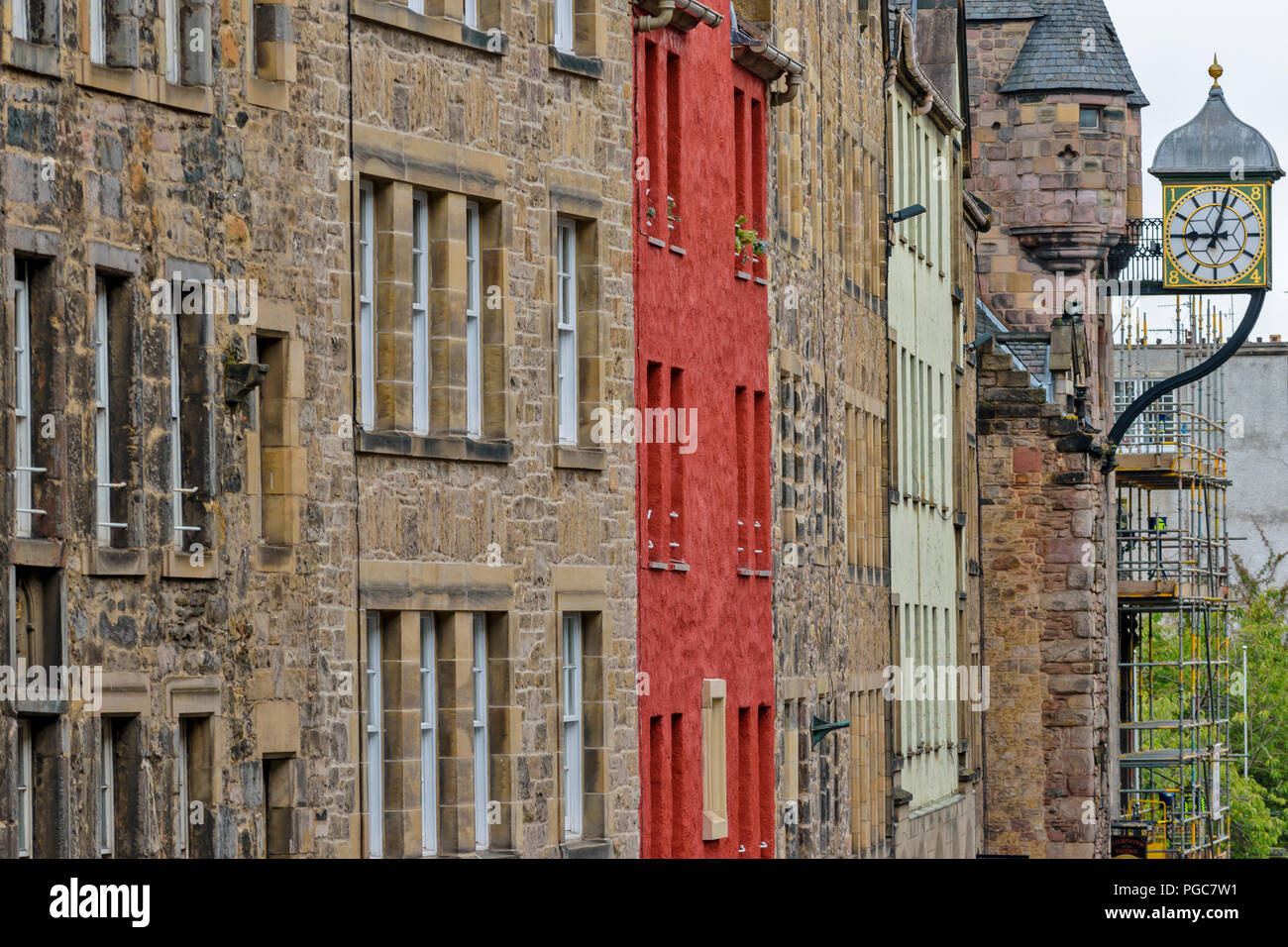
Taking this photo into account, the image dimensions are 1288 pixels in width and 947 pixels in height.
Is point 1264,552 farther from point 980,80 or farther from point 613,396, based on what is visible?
point 613,396

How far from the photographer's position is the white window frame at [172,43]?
21.3 m

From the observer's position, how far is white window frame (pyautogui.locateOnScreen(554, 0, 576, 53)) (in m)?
28.5

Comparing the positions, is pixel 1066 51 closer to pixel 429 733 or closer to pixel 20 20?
pixel 429 733

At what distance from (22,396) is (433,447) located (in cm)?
638

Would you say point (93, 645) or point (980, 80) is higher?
point (980, 80)

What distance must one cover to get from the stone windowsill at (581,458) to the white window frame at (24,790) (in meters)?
9.38

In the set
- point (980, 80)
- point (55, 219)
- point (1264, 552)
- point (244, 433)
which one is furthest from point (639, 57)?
point (1264, 552)

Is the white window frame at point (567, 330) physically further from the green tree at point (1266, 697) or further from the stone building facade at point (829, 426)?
the green tree at point (1266, 697)

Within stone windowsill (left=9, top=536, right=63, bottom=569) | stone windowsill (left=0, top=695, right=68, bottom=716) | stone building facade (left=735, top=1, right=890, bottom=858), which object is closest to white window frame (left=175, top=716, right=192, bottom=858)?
stone windowsill (left=0, top=695, right=68, bottom=716)

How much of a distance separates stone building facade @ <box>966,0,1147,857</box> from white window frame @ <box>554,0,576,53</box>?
28.0 m

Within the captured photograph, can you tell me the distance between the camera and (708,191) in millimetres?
33531
